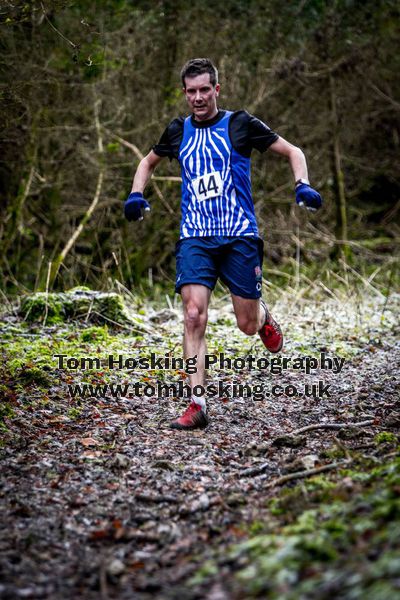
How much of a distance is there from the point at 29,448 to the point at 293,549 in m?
2.17

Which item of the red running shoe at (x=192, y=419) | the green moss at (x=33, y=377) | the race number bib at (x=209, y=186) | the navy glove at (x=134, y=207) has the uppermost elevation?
the race number bib at (x=209, y=186)

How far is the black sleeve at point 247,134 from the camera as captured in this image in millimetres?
4617

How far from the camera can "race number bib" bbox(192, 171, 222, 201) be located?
181 inches

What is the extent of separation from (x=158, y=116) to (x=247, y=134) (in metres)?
7.36

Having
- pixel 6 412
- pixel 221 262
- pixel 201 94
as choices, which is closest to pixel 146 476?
pixel 6 412

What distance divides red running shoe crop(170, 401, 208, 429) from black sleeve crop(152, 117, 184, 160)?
5.74ft

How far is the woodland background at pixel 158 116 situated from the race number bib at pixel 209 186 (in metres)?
4.16

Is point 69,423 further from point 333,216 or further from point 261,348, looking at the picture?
point 333,216

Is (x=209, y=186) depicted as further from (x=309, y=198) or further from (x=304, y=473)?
(x=304, y=473)

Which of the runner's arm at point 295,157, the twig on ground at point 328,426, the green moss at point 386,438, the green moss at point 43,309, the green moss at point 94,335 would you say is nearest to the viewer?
the green moss at point 386,438

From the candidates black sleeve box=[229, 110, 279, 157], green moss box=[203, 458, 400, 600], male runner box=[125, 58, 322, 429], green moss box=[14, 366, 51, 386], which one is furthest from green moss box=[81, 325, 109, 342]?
green moss box=[203, 458, 400, 600]

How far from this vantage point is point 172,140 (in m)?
4.82

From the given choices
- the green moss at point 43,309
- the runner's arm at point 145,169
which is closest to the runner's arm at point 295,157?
the runner's arm at point 145,169

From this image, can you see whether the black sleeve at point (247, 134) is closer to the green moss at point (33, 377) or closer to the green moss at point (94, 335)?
the green moss at point (33, 377)
